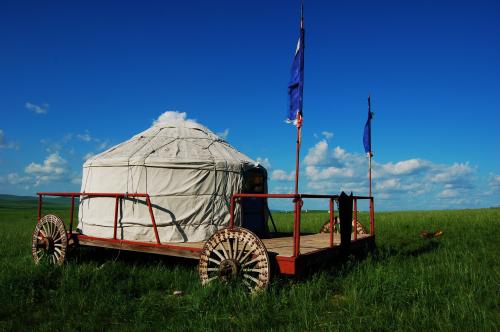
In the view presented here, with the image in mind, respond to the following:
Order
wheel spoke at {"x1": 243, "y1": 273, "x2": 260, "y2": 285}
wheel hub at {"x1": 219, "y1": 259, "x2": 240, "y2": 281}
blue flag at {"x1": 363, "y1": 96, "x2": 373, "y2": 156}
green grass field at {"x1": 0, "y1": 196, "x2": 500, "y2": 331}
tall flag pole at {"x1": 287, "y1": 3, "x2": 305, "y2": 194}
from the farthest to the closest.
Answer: blue flag at {"x1": 363, "y1": 96, "x2": 373, "y2": 156}, tall flag pole at {"x1": 287, "y1": 3, "x2": 305, "y2": 194}, wheel hub at {"x1": 219, "y1": 259, "x2": 240, "y2": 281}, wheel spoke at {"x1": 243, "y1": 273, "x2": 260, "y2": 285}, green grass field at {"x1": 0, "y1": 196, "x2": 500, "y2": 331}

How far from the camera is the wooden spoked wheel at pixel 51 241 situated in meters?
9.27

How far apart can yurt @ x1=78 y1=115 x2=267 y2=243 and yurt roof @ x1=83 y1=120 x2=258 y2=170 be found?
0.07ft

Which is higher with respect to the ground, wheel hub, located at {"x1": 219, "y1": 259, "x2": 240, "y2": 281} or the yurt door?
the yurt door

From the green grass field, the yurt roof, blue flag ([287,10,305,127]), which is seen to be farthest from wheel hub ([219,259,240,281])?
the yurt roof

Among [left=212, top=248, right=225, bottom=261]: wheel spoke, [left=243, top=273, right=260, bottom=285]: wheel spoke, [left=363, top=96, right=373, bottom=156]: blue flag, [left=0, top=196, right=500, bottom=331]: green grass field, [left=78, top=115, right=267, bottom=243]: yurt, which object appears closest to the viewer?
[left=0, top=196, right=500, bottom=331]: green grass field

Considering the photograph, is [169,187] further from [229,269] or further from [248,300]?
[248,300]

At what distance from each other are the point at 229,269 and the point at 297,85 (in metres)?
3.83

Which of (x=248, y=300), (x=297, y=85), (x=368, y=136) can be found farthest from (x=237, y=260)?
(x=368, y=136)

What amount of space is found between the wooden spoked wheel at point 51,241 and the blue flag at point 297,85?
5562mm

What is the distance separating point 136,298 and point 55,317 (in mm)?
1275

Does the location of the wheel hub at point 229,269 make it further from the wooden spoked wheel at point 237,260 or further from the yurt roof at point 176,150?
the yurt roof at point 176,150

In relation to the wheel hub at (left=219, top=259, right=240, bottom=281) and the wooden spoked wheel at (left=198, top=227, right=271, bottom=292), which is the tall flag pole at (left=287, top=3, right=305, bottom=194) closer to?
the wooden spoked wheel at (left=198, top=227, right=271, bottom=292)

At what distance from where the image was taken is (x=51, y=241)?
958 cm

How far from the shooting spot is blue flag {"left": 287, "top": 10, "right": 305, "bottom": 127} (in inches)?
323
